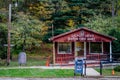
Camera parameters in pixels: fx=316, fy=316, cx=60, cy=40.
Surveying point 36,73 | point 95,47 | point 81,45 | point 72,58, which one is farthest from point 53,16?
point 36,73

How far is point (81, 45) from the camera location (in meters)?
37.6

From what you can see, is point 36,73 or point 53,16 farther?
point 53,16

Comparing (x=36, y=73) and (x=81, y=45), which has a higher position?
(x=81, y=45)

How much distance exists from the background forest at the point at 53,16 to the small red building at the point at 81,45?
36.5 feet

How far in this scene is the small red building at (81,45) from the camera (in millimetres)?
36375

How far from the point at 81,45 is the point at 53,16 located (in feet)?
60.4

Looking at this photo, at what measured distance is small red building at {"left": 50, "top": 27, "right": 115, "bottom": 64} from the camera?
36375mm

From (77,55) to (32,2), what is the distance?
22.6 meters

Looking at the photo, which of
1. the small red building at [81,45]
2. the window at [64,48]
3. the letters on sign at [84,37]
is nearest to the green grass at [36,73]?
the small red building at [81,45]

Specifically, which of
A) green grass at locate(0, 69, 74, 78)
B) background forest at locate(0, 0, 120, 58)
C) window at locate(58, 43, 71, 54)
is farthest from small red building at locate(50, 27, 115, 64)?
background forest at locate(0, 0, 120, 58)

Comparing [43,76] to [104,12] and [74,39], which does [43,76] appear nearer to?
[74,39]

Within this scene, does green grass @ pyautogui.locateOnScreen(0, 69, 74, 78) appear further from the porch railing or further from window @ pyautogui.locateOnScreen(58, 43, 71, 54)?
window @ pyautogui.locateOnScreen(58, 43, 71, 54)

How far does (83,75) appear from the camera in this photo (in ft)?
78.7

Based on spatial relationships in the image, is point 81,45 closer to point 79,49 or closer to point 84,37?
point 79,49
